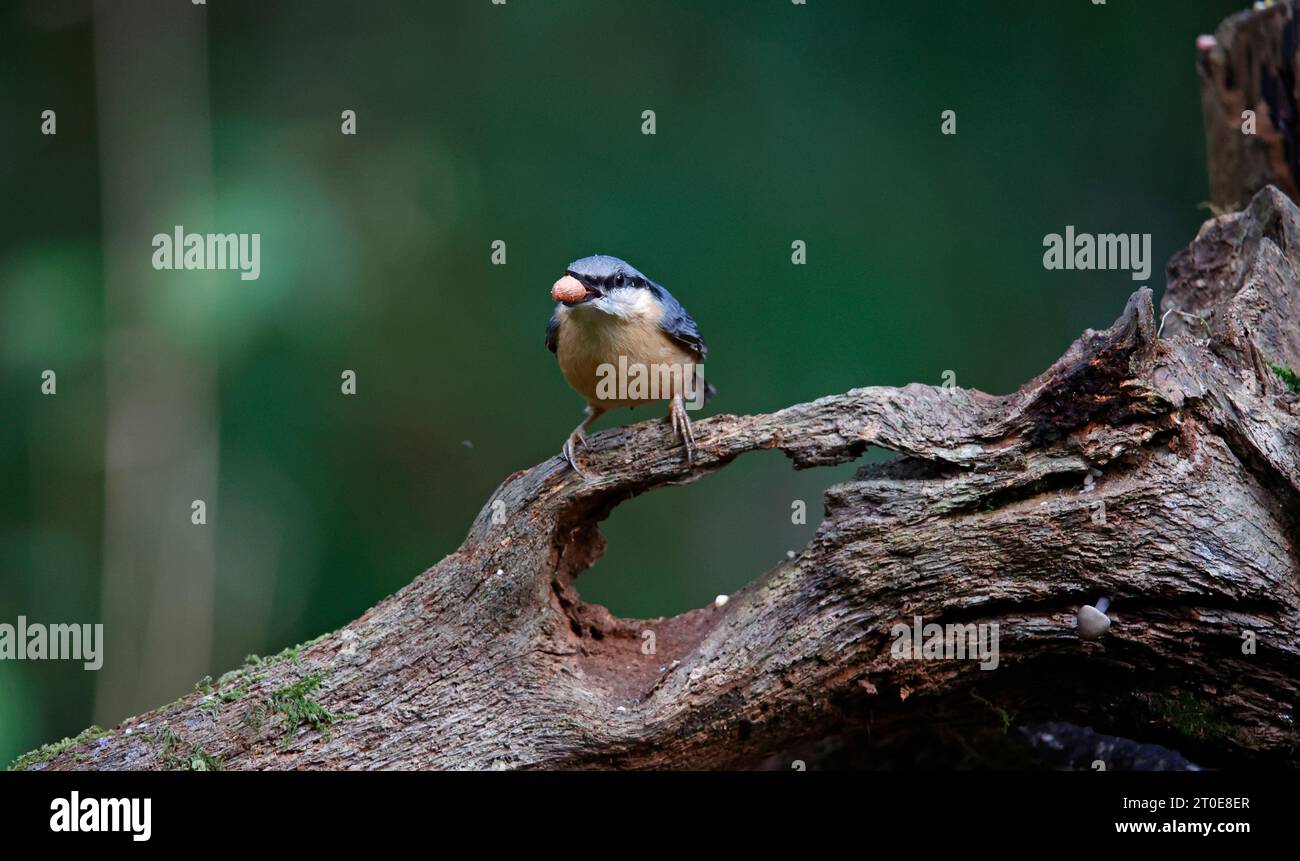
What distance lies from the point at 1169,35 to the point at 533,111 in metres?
3.09

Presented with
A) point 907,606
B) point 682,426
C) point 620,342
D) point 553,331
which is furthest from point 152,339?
point 907,606

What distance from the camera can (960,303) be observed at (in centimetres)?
450

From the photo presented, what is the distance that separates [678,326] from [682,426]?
0.49 m

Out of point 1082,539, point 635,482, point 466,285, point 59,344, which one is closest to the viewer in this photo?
point 1082,539

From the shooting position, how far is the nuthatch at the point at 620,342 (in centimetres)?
262

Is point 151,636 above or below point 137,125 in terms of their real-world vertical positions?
below

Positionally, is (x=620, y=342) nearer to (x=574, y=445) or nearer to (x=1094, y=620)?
(x=574, y=445)

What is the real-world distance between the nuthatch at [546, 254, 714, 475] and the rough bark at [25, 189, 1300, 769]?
0.29m

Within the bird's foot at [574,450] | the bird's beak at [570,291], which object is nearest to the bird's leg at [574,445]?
the bird's foot at [574,450]

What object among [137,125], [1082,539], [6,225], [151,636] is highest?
[137,125]

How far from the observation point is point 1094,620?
2158 millimetres

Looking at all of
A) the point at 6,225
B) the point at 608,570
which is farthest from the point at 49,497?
the point at 608,570

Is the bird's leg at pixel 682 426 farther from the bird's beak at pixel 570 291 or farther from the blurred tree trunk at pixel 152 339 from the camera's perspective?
the blurred tree trunk at pixel 152 339

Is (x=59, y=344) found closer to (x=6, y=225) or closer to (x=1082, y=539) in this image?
(x=6, y=225)
